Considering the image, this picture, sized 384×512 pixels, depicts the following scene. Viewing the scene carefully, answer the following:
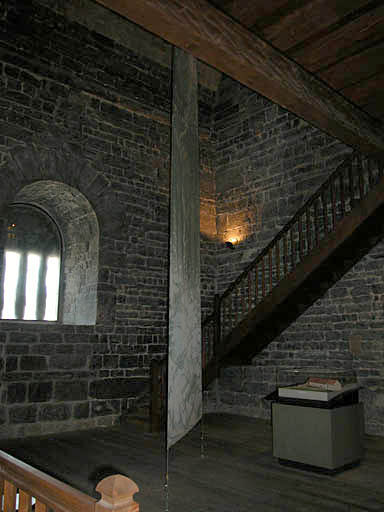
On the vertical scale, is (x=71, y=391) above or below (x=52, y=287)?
below

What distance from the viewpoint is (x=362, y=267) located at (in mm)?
6359

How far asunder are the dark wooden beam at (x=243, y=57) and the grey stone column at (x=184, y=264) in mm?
294

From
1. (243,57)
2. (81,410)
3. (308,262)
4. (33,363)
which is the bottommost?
(81,410)

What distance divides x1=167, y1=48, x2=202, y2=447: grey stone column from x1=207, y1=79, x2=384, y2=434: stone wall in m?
4.00

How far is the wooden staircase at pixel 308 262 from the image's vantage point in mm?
5523

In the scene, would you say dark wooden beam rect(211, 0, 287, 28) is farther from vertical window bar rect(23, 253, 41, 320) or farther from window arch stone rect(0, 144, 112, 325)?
vertical window bar rect(23, 253, 41, 320)

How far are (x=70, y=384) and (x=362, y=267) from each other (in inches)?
167

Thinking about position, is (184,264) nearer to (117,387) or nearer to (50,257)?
(117,387)

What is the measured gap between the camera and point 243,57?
263 cm

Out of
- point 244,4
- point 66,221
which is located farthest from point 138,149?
point 244,4

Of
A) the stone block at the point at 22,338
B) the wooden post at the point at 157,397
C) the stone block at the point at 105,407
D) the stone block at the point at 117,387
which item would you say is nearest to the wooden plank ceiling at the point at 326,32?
the wooden post at the point at 157,397

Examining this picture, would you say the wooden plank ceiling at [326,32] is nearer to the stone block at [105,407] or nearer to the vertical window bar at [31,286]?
the stone block at [105,407]

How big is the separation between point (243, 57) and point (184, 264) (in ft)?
3.99

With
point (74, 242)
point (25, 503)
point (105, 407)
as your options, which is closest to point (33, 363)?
point (105, 407)
